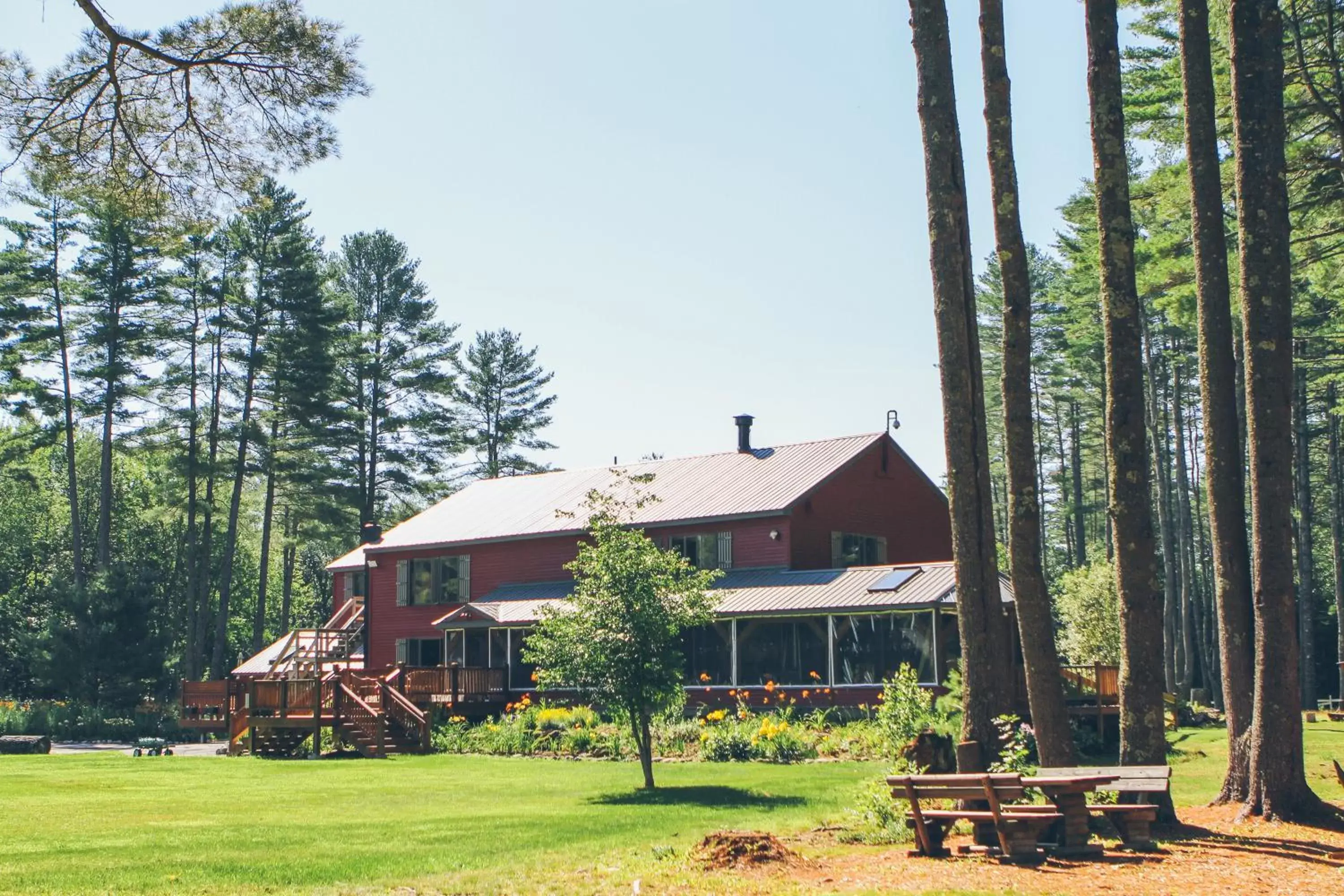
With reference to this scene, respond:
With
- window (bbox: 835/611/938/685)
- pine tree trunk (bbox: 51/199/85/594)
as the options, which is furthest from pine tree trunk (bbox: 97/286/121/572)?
window (bbox: 835/611/938/685)

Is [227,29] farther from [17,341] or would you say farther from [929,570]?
[17,341]

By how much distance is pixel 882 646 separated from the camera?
28.1 metres

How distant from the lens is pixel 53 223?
45.6 m

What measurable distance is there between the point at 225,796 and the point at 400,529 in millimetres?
24361

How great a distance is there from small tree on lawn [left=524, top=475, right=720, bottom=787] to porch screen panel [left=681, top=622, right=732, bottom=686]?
12.7m

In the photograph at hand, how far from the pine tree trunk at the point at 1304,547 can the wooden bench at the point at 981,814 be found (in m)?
35.3

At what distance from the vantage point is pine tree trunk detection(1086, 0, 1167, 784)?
1150 cm

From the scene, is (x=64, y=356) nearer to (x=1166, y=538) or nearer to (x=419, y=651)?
(x=419, y=651)

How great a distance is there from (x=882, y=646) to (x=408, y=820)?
15.4 meters

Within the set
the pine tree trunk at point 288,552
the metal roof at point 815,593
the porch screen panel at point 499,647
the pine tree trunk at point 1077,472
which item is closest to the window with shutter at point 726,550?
the metal roof at point 815,593

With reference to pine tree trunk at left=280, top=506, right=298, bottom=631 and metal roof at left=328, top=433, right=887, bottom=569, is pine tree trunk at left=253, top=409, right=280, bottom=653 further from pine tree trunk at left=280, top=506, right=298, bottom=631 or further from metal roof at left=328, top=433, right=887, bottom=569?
metal roof at left=328, top=433, right=887, bottom=569

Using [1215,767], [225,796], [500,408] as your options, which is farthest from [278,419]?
[1215,767]

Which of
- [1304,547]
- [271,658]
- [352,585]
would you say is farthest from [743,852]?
[1304,547]

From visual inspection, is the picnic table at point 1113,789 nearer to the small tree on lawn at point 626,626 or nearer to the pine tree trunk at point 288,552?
the small tree on lawn at point 626,626
